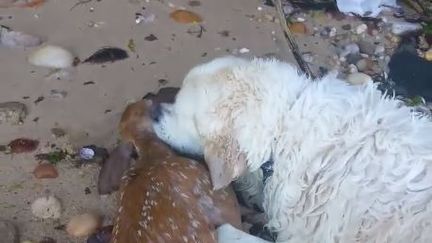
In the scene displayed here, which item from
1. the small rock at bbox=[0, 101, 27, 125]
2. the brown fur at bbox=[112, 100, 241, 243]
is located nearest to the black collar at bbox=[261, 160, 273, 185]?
the brown fur at bbox=[112, 100, 241, 243]

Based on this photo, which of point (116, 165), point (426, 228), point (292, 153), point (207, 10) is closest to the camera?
point (426, 228)

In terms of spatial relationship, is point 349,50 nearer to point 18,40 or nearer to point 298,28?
point 298,28

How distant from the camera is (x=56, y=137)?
4.27m

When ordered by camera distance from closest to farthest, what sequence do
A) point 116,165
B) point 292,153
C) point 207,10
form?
point 292,153 → point 116,165 → point 207,10

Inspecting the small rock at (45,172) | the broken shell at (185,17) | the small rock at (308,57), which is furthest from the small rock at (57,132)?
the small rock at (308,57)


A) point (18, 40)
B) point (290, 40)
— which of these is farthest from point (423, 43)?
point (18, 40)

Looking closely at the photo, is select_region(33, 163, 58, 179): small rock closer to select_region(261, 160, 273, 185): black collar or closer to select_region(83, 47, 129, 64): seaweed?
select_region(83, 47, 129, 64): seaweed

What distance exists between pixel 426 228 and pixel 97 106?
69.5 inches

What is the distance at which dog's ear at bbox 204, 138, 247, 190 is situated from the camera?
11.3 ft

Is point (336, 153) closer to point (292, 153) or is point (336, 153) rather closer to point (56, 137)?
point (292, 153)

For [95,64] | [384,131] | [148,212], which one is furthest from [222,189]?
[95,64]

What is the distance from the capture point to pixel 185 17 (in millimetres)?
5012

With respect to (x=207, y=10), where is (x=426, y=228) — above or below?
above

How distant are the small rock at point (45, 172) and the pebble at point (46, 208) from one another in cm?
16
